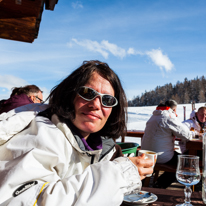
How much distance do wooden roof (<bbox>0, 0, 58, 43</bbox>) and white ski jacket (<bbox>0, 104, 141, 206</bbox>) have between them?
1605 mm

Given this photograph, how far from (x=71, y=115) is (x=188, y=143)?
3.23 m

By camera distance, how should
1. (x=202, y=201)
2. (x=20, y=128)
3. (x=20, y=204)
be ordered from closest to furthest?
(x=20, y=204), (x=20, y=128), (x=202, y=201)

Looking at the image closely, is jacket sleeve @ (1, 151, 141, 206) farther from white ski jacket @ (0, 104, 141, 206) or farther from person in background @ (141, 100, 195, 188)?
person in background @ (141, 100, 195, 188)

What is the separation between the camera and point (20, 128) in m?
1.12

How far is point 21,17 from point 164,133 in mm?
2873

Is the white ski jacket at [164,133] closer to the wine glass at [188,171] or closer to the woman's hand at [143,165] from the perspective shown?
the wine glass at [188,171]

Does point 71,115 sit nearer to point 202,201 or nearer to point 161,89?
point 202,201

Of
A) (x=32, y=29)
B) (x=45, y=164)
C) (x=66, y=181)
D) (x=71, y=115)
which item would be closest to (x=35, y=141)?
(x=45, y=164)

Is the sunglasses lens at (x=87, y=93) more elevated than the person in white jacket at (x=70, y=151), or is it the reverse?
the sunglasses lens at (x=87, y=93)

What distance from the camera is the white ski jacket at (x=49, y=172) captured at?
0.82 meters

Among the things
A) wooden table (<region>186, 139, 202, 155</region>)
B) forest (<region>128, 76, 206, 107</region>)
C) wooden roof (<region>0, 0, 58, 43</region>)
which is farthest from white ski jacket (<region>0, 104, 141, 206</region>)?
forest (<region>128, 76, 206, 107</region>)

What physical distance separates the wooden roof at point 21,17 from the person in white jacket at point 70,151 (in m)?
1.30

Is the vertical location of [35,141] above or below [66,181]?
above

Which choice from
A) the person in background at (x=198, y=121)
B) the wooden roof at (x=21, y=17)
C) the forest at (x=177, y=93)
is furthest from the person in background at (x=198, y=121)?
the forest at (x=177, y=93)
